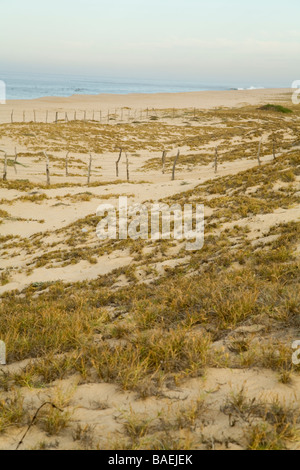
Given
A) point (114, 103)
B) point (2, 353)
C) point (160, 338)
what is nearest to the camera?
point (160, 338)

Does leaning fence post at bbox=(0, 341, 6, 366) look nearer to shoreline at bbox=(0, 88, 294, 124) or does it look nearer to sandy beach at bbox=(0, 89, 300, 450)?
sandy beach at bbox=(0, 89, 300, 450)

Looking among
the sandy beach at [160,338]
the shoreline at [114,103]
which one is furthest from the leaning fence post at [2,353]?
the shoreline at [114,103]

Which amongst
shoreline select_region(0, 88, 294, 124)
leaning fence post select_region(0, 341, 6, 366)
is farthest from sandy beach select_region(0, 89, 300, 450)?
shoreline select_region(0, 88, 294, 124)

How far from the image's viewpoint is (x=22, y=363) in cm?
393

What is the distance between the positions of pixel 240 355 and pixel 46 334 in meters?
2.59

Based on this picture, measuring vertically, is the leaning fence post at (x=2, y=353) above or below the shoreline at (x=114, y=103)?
below


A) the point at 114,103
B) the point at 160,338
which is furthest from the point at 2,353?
the point at 114,103

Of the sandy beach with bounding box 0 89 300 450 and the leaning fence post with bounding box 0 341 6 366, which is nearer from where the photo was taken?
the sandy beach with bounding box 0 89 300 450

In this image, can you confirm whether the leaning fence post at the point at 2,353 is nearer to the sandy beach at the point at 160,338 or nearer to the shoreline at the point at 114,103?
the sandy beach at the point at 160,338

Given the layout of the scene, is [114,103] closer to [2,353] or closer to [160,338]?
[2,353]

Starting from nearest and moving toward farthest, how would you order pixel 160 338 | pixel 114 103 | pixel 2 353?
pixel 160 338
pixel 2 353
pixel 114 103

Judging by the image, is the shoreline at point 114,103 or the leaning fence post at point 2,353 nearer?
the leaning fence post at point 2,353
